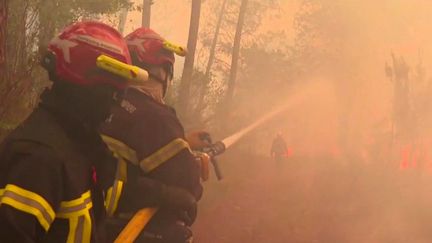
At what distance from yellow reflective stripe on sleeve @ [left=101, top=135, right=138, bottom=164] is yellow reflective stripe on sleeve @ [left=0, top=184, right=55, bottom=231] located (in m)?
1.61

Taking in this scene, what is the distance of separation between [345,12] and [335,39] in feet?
6.44

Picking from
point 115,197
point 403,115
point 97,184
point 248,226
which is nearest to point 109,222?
point 115,197

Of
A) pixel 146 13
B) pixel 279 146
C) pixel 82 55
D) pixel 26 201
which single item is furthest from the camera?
pixel 279 146

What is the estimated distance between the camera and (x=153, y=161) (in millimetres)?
3359

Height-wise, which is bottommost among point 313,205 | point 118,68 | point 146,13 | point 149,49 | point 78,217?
point 313,205

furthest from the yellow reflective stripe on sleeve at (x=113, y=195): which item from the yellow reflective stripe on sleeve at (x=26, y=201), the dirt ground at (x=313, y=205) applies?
the dirt ground at (x=313, y=205)

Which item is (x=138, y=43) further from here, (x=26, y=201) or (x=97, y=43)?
(x=26, y=201)

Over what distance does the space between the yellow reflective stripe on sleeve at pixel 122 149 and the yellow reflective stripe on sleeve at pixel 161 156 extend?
4.9 inches

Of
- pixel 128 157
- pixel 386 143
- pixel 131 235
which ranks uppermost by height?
pixel 128 157

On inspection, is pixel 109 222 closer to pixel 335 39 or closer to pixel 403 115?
pixel 403 115

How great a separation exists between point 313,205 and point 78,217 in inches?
541

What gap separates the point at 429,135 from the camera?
29.6 m

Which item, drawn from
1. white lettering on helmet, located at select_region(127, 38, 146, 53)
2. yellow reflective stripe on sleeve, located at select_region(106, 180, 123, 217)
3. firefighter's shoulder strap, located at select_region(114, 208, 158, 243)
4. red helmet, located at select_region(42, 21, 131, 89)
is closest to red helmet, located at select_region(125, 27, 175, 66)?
white lettering on helmet, located at select_region(127, 38, 146, 53)

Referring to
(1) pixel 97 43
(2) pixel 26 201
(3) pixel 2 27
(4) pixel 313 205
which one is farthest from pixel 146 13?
(2) pixel 26 201
